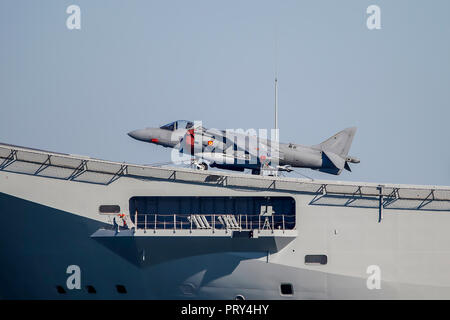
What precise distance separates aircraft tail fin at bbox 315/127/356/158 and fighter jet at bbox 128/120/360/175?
59 cm

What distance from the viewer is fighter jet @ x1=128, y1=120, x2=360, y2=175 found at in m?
57.8

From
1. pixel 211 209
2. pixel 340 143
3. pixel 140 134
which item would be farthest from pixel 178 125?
pixel 340 143

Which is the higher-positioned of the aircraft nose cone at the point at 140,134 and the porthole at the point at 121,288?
the aircraft nose cone at the point at 140,134

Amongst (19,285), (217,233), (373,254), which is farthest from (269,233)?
(19,285)

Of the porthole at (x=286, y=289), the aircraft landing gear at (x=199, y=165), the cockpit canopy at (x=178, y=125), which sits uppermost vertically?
the cockpit canopy at (x=178, y=125)

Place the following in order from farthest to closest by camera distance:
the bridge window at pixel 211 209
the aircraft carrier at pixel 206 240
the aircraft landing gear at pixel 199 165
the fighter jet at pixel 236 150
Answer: the fighter jet at pixel 236 150 → the aircraft landing gear at pixel 199 165 → the bridge window at pixel 211 209 → the aircraft carrier at pixel 206 240

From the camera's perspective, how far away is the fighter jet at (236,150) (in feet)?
190

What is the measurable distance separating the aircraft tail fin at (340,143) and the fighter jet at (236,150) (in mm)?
591

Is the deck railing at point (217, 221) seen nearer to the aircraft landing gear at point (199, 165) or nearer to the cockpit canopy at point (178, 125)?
the aircraft landing gear at point (199, 165)

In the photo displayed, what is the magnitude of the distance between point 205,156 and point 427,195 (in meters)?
14.4

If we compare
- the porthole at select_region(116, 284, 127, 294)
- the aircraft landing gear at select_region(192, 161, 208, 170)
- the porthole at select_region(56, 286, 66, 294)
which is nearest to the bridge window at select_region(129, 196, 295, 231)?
the aircraft landing gear at select_region(192, 161, 208, 170)

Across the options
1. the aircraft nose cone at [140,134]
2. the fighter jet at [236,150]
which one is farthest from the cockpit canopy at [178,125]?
the aircraft nose cone at [140,134]

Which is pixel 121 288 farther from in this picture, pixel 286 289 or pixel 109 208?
pixel 286 289
